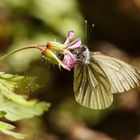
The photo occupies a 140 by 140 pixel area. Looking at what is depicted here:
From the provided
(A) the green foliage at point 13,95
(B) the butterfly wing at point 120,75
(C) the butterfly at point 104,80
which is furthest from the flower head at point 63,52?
(B) the butterfly wing at point 120,75

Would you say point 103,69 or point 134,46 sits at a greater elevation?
point 103,69

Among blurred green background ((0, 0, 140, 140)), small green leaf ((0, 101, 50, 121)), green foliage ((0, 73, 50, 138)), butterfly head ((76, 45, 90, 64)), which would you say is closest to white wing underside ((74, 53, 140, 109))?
butterfly head ((76, 45, 90, 64))

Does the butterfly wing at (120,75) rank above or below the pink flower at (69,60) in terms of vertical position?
below

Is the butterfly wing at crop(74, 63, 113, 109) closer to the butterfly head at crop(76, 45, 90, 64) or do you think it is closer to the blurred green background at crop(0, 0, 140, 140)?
the butterfly head at crop(76, 45, 90, 64)

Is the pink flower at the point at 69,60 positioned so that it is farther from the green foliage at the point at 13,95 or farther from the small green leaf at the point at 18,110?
the small green leaf at the point at 18,110

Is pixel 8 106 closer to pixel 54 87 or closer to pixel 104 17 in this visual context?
pixel 54 87

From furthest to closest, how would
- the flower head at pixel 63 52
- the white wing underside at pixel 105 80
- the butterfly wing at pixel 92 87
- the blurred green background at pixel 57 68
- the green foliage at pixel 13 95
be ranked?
Result: the blurred green background at pixel 57 68 → the white wing underside at pixel 105 80 → the butterfly wing at pixel 92 87 → the green foliage at pixel 13 95 → the flower head at pixel 63 52

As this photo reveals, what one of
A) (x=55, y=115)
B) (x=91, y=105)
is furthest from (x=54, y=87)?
(x=91, y=105)

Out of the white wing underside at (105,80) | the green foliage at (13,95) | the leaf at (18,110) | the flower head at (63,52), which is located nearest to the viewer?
the flower head at (63,52)
